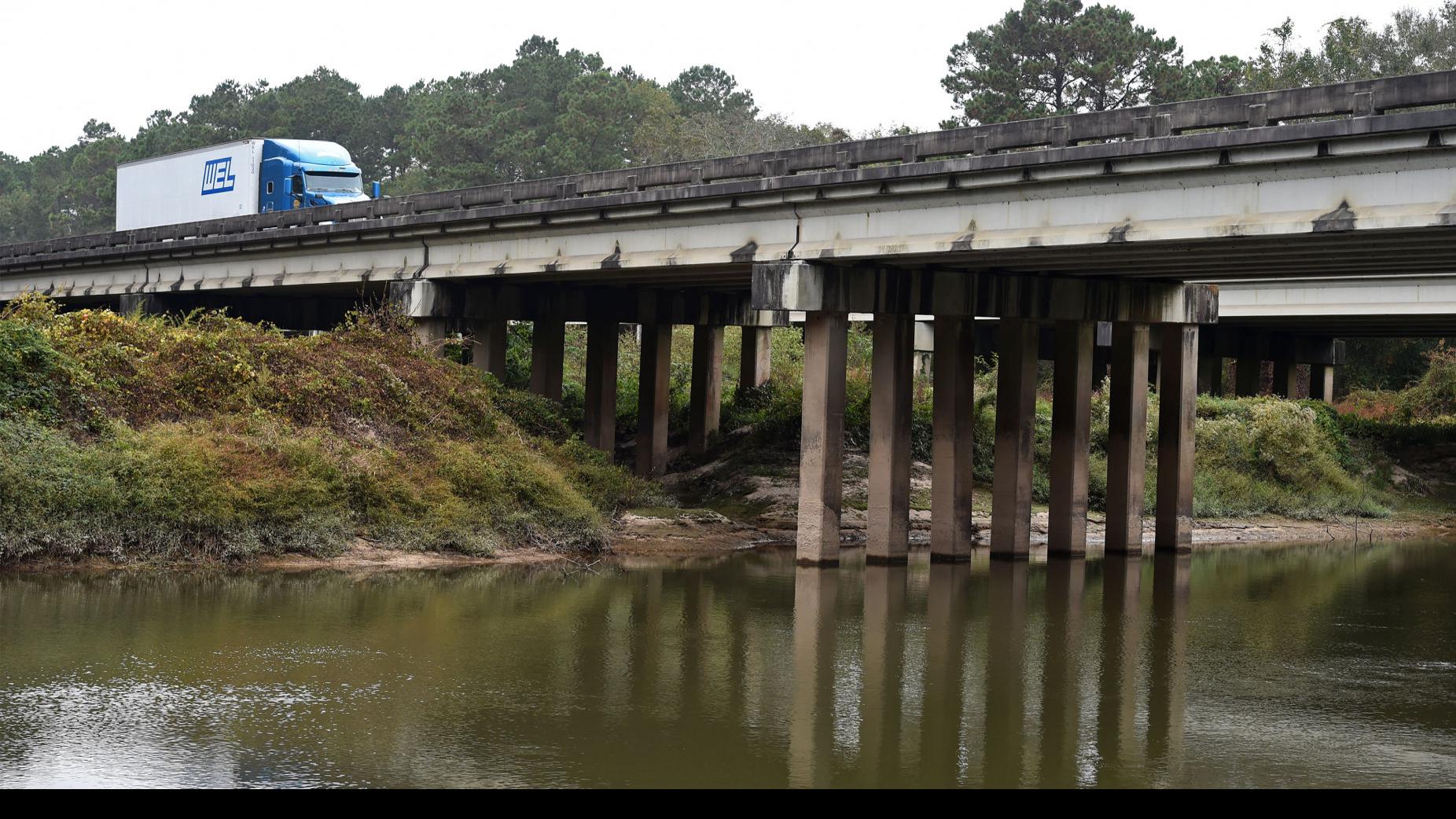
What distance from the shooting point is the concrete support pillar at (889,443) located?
26.3 m

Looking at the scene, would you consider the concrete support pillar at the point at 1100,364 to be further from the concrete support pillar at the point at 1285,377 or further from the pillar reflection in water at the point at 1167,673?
the pillar reflection in water at the point at 1167,673

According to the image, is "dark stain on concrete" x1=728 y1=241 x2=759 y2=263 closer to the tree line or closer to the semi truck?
the semi truck

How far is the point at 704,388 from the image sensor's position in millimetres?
41469

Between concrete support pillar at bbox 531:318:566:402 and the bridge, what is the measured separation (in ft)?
0.21

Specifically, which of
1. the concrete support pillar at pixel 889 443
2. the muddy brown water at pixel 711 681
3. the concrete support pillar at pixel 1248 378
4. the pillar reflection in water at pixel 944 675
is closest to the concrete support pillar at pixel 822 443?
the concrete support pillar at pixel 889 443

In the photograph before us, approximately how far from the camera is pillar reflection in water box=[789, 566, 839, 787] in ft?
43.0

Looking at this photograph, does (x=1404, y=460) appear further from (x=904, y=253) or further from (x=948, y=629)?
(x=948, y=629)

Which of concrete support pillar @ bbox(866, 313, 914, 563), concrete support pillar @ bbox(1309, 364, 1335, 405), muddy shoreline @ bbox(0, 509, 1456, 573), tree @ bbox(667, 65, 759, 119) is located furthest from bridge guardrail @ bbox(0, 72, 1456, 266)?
tree @ bbox(667, 65, 759, 119)

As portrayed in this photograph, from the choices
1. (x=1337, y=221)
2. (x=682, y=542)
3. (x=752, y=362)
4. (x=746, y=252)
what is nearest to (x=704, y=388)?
(x=752, y=362)

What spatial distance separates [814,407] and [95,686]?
13.5 m

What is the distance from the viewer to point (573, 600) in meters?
22.4

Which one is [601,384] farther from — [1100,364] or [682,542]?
[1100,364]

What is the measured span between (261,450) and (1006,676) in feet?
43.6
